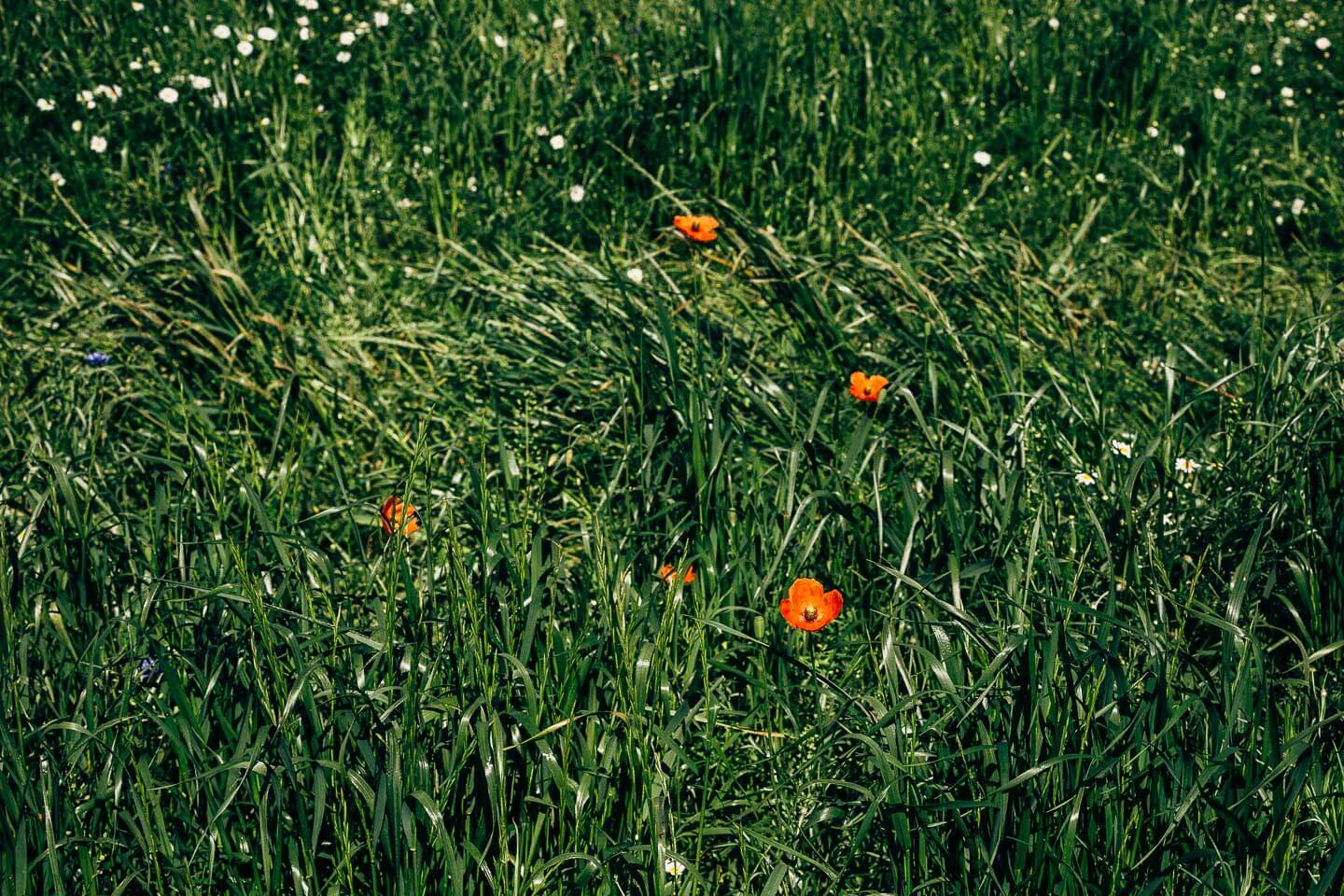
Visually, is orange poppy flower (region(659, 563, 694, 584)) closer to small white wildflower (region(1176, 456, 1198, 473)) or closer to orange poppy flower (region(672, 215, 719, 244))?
orange poppy flower (region(672, 215, 719, 244))

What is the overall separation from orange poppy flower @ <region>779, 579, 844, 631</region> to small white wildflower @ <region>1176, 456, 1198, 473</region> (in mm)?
885

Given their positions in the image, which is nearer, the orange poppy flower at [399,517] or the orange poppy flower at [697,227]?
the orange poppy flower at [399,517]

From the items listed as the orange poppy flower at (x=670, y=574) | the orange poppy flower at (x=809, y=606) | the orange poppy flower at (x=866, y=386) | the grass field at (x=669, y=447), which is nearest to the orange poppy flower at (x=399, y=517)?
the grass field at (x=669, y=447)

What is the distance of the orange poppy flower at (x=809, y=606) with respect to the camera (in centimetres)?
227

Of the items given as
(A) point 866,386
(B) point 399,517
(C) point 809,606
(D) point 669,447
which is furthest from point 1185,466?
(B) point 399,517

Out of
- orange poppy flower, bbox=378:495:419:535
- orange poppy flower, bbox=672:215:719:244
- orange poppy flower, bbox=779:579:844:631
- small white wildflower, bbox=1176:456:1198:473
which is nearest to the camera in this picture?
orange poppy flower, bbox=378:495:419:535

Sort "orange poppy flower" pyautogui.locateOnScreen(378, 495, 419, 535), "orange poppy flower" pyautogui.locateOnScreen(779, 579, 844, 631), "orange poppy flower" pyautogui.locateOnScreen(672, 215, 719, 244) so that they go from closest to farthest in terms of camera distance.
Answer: "orange poppy flower" pyautogui.locateOnScreen(378, 495, 419, 535)
"orange poppy flower" pyautogui.locateOnScreen(779, 579, 844, 631)
"orange poppy flower" pyautogui.locateOnScreen(672, 215, 719, 244)

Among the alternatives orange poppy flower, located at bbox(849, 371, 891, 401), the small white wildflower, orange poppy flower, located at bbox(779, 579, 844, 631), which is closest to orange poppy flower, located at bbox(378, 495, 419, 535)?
orange poppy flower, located at bbox(779, 579, 844, 631)

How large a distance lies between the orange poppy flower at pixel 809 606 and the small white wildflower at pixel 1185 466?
89cm

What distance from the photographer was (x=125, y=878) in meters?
1.83

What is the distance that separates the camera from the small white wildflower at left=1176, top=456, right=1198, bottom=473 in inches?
107

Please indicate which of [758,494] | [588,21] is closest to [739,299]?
[758,494]

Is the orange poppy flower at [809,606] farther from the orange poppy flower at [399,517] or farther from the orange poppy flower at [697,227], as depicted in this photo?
the orange poppy flower at [697,227]

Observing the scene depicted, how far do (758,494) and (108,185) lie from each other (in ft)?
7.60
